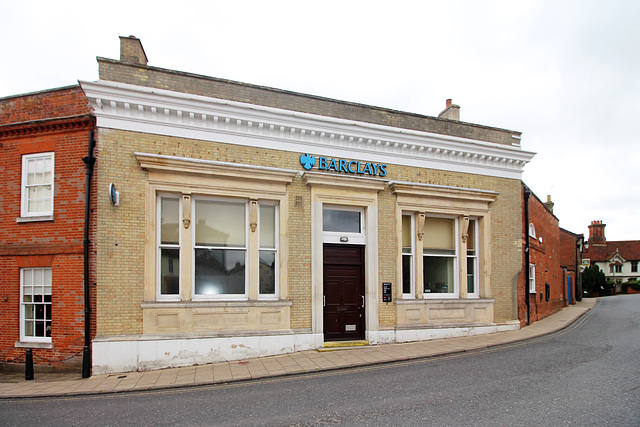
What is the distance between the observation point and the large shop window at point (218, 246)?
9.59m

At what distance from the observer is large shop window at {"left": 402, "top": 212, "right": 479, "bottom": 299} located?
38.9 feet

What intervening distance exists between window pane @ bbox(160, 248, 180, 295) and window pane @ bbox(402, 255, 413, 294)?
631 centimetres

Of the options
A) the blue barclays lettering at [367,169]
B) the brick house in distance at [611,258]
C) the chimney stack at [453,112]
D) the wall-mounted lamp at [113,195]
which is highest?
the chimney stack at [453,112]

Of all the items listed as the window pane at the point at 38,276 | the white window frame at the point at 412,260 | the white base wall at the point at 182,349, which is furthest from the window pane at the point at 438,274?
the window pane at the point at 38,276

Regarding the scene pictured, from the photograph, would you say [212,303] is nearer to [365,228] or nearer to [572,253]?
[365,228]

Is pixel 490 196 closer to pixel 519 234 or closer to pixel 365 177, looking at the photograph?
pixel 519 234

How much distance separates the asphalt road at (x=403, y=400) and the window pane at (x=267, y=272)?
9.09ft

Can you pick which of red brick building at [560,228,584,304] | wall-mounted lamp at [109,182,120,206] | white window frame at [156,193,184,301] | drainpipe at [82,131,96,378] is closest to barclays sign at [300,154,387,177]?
white window frame at [156,193,184,301]

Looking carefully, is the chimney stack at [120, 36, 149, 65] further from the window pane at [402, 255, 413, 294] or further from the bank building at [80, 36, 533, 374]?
the window pane at [402, 255, 413, 294]

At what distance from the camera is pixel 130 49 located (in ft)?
32.5

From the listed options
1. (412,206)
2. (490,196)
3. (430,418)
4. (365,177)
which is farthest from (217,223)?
(490,196)

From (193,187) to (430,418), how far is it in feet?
23.1

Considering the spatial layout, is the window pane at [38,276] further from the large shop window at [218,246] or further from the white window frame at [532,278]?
the white window frame at [532,278]

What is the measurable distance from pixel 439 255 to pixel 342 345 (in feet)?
13.9
